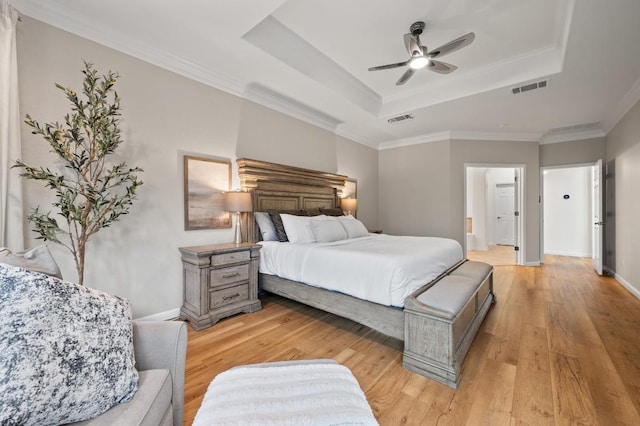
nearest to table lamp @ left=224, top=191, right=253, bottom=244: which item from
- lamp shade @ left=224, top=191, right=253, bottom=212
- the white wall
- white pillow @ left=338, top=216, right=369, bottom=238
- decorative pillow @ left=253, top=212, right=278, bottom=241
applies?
lamp shade @ left=224, top=191, right=253, bottom=212

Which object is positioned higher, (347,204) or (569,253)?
(347,204)

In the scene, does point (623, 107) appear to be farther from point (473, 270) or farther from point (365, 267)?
point (365, 267)

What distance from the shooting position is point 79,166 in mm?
2020

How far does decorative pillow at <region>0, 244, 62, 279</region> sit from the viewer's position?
0.97m

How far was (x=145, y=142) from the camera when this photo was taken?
2.61 m

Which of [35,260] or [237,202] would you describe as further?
[237,202]

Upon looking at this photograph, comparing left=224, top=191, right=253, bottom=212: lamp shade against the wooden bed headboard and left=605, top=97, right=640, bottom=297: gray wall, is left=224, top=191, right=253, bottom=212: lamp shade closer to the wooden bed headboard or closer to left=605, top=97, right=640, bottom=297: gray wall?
the wooden bed headboard

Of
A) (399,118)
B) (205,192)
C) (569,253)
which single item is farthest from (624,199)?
(205,192)

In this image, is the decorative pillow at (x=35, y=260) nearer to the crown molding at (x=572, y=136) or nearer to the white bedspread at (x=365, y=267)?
the white bedspread at (x=365, y=267)

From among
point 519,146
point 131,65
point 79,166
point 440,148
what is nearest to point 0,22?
point 131,65

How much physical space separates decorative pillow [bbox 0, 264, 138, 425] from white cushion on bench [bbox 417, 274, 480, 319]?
1756 millimetres

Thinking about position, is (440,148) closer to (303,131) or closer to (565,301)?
(303,131)

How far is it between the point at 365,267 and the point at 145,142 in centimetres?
242

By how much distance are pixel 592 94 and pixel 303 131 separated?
3.98 meters
